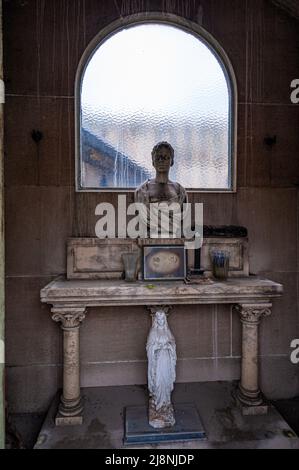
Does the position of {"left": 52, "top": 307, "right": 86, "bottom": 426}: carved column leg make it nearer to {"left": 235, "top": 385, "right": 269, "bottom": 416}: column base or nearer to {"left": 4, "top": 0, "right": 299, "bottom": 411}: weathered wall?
{"left": 4, "top": 0, "right": 299, "bottom": 411}: weathered wall

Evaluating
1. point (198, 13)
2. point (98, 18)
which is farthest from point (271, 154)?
point (98, 18)

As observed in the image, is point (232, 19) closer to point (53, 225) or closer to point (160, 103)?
point (160, 103)

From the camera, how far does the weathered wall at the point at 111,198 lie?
292 cm

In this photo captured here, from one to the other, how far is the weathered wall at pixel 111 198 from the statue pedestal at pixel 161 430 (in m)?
0.53

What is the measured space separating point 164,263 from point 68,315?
96cm

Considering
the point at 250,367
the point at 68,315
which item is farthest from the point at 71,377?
the point at 250,367

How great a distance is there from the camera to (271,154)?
3127mm

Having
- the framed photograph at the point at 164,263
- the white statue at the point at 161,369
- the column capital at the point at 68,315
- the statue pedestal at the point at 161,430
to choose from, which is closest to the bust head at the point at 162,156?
the framed photograph at the point at 164,263

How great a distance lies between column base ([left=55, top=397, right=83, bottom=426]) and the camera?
8.24 ft

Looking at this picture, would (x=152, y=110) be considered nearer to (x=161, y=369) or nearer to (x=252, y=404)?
(x=161, y=369)

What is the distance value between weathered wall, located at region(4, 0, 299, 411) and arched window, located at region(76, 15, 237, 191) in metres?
0.13

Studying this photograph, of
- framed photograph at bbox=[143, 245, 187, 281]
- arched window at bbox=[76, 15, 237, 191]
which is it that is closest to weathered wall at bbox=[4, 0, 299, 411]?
arched window at bbox=[76, 15, 237, 191]

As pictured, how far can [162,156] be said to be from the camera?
2697mm

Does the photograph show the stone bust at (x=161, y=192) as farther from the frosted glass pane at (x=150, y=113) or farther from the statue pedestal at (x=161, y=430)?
the statue pedestal at (x=161, y=430)
